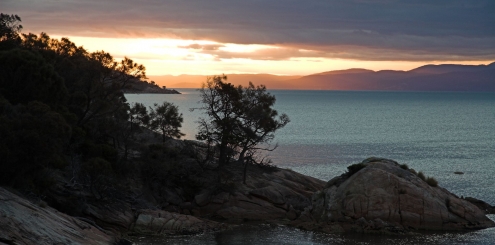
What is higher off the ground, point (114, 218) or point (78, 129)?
point (78, 129)

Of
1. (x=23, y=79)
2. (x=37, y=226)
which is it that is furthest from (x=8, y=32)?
A: (x=37, y=226)

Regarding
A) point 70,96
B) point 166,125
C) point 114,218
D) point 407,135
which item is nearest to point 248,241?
point 114,218

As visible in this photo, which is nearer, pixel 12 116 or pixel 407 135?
pixel 12 116

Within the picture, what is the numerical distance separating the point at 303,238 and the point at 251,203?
848cm

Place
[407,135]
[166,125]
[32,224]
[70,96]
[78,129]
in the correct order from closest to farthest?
[32,224]
[78,129]
[70,96]
[166,125]
[407,135]

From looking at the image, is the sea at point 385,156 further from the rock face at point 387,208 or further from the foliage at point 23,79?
the foliage at point 23,79

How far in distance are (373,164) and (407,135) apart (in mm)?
89000

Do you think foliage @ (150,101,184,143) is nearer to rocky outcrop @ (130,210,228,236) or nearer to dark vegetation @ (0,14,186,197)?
dark vegetation @ (0,14,186,197)

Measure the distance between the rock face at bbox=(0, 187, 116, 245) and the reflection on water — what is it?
5942 mm

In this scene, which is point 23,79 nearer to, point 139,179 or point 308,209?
point 139,179

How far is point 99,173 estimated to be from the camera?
163ft

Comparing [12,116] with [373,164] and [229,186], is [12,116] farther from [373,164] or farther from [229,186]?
[373,164]

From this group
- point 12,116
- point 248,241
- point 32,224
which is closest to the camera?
point 32,224

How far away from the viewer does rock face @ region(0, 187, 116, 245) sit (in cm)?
3312
